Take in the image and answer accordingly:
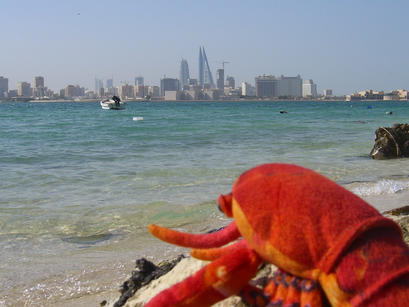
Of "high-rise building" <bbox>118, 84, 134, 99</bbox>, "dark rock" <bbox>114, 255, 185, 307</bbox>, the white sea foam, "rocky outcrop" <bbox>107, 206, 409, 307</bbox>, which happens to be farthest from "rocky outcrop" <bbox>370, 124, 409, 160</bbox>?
"high-rise building" <bbox>118, 84, 134, 99</bbox>

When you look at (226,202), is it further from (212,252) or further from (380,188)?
(380,188)

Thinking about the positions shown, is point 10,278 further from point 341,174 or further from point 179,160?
point 179,160

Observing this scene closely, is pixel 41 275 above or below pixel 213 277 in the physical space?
below

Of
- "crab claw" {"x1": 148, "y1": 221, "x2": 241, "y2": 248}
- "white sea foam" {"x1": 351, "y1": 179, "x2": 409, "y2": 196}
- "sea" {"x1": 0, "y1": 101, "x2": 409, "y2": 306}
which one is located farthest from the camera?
"white sea foam" {"x1": 351, "y1": 179, "x2": 409, "y2": 196}

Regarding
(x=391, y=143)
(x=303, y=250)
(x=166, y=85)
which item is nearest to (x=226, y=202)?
(x=303, y=250)

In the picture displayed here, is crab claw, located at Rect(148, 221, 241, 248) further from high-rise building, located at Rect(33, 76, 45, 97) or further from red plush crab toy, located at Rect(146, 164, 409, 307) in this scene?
high-rise building, located at Rect(33, 76, 45, 97)

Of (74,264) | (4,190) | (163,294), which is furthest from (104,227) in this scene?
(163,294)

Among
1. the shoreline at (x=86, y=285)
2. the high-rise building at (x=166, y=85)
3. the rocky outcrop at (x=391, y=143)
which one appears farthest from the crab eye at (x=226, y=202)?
the high-rise building at (x=166, y=85)
